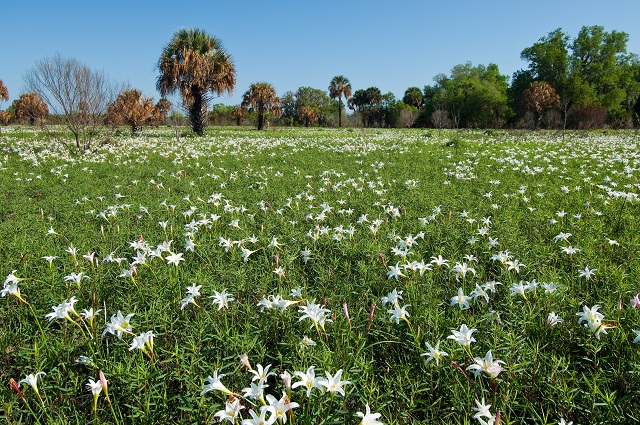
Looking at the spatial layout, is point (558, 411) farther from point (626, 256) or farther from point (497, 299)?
point (626, 256)

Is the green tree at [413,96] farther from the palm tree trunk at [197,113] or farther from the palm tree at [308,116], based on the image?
the palm tree trunk at [197,113]

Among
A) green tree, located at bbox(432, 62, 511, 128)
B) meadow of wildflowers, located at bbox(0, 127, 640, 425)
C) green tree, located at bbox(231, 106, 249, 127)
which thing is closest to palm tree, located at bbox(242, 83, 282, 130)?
green tree, located at bbox(432, 62, 511, 128)

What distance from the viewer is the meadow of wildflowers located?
6.57 ft

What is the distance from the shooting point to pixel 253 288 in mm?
3445

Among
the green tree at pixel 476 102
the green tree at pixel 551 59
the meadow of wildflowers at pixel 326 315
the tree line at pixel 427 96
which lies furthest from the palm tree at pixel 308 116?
the meadow of wildflowers at pixel 326 315

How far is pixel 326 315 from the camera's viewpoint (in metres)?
2.49

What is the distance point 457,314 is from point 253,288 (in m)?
1.86

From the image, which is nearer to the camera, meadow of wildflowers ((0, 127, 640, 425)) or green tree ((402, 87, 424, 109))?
A: meadow of wildflowers ((0, 127, 640, 425))

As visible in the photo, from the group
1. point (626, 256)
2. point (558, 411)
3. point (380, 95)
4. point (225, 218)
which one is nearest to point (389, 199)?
point (225, 218)

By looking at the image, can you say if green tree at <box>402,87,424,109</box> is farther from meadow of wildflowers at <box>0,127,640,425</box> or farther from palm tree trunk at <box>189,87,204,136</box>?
meadow of wildflowers at <box>0,127,640,425</box>

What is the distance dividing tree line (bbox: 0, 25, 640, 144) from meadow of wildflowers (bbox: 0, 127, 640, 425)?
41.4ft

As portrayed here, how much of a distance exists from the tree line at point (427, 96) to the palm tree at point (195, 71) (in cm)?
7

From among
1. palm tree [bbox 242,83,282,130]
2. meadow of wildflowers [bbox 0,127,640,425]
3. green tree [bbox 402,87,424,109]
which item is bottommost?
meadow of wildflowers [bbox 0,127,640,425]

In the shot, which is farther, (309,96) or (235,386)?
(309,96)
